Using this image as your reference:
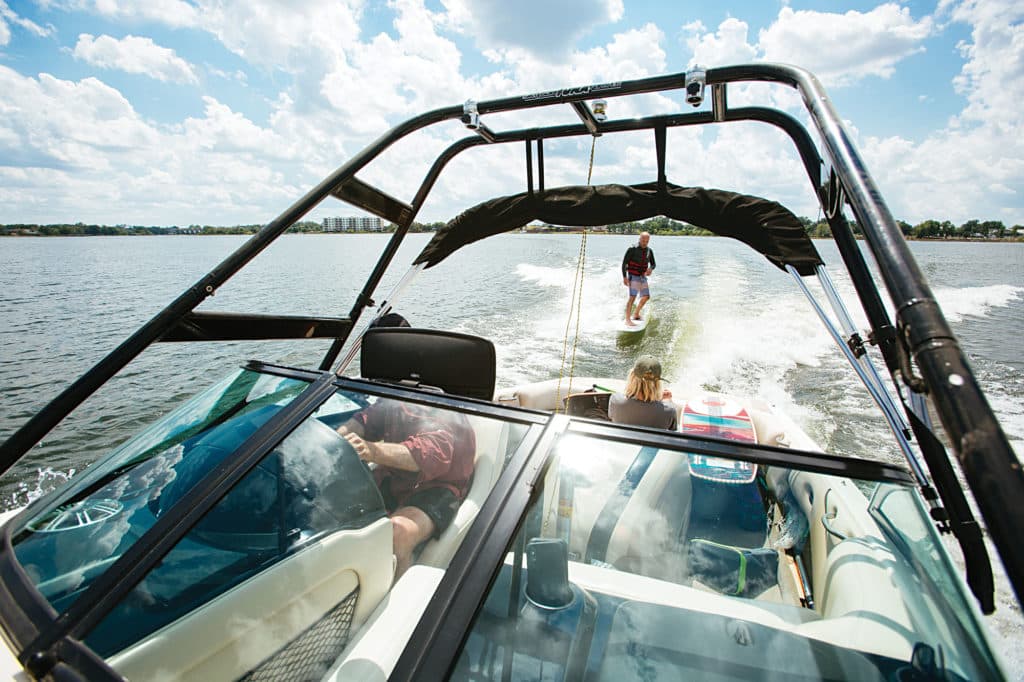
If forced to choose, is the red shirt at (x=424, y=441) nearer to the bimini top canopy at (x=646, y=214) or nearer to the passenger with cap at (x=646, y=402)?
the bimini top canopy at (x=646, y=214)

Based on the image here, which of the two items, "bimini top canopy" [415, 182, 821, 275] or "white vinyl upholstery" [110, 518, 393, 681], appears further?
"bimini top canopy" [415, 182, 821, 275]

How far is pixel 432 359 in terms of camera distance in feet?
7.52

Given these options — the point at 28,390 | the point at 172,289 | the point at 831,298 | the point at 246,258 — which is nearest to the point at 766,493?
the point at 831,298

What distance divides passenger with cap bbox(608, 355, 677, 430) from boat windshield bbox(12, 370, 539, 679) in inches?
97.6

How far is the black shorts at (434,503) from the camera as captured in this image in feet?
4.52

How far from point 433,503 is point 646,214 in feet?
5.49

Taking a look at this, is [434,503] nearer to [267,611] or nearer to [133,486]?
[267,611]

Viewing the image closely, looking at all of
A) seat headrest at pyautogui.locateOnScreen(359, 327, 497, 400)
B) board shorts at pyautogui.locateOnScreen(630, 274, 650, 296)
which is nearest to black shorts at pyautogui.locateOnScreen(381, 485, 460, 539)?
seat headrest at pyautogui.locateOnScreen(359, 327, 497, 400)

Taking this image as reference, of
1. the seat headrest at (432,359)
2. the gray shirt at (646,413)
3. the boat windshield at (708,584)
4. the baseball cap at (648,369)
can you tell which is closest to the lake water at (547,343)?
the gray shirt at (646,413)

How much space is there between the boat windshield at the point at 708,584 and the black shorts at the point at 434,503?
1.04 ft

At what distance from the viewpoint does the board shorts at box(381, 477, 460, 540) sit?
54.3 inches

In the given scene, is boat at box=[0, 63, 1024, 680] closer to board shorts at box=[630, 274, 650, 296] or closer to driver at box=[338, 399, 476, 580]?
driver at box=[338, 399, 476, 580]

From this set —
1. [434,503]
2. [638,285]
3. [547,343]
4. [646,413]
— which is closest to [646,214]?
[434,503]

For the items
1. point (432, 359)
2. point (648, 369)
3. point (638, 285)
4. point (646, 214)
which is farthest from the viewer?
point (638, 285)
